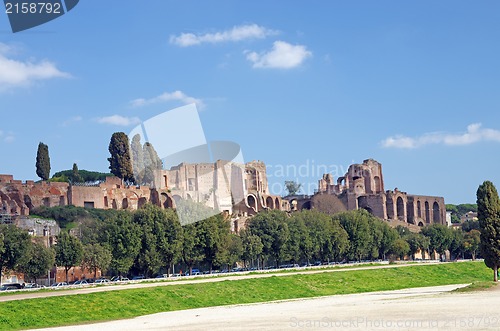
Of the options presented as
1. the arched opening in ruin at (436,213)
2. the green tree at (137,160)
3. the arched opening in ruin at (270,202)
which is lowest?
the arched opening in ruin at (436,213)

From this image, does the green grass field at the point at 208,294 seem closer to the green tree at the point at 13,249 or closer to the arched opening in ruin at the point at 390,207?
the green tree at the point at 13,249

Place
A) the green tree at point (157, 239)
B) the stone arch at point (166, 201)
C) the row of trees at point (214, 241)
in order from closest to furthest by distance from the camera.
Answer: the row of trees at point (214, 241), the green tree at point (157, 239), the stone arch at point (166, 201)

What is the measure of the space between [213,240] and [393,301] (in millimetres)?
25914

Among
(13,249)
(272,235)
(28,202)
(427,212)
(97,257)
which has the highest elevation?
(28,202)

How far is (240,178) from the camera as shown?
10625 centimetres

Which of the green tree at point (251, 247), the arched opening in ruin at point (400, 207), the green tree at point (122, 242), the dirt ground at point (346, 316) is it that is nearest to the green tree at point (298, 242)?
the green tree at point (251, 247)

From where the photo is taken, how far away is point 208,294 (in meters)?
38.1

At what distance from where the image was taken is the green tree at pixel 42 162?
287 feet

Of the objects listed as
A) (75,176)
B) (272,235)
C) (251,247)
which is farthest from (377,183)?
(251,247)

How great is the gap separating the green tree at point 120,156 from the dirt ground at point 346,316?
61.0 metres

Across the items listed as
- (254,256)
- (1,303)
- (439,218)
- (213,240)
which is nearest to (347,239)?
(254,256)

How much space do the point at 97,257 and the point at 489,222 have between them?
25.2m

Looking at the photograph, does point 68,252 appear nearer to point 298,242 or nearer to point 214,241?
point 214,241

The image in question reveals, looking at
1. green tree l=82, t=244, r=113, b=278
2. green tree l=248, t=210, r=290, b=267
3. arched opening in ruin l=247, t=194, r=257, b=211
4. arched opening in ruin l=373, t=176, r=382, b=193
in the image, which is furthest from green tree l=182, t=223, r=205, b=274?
arched opening in ruin l=373, t=176, r=382, b=193
